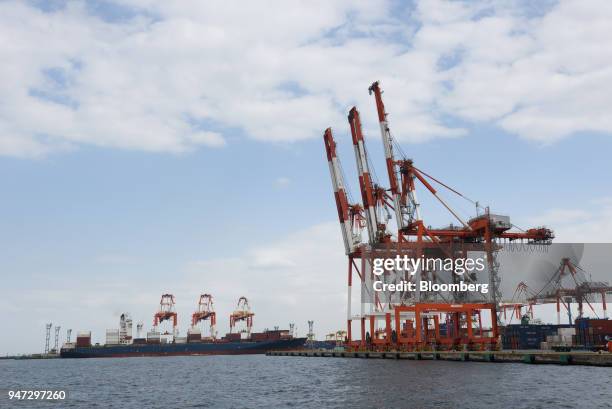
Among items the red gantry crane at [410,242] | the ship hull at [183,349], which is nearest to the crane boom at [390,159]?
the red gantry crane at [410,242]

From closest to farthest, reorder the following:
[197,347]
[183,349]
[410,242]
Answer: [410,242]
[197,347]
[183,349]

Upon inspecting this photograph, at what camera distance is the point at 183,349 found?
143m

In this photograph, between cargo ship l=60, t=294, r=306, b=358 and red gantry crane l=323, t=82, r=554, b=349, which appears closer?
red gantry crane l=323, t=82, r=554, b=349

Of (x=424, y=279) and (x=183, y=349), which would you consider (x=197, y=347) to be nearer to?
(x=183, y=349)

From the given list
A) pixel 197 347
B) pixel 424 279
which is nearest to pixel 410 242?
pixel 424 279

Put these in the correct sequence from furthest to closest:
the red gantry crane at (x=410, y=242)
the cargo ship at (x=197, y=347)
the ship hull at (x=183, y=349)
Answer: the cargo ship at (x=197, y=347) → the ship hull at (x=183, y=349) → the red gantry crane at (x=410, y=242)

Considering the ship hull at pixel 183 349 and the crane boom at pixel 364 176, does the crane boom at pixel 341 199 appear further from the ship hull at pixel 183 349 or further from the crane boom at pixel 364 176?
the ship hull at pixel 183 349

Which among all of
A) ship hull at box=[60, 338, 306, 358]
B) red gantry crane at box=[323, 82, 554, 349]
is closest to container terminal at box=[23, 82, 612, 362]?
red gantry crane at box=[323, 82, 554, 349]

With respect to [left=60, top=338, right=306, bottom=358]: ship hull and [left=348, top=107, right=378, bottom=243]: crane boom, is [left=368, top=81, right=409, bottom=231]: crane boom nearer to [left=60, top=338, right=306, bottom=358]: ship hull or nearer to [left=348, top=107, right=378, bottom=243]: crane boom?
[left=348, top=107, right=378, bottom=243]: crane boom

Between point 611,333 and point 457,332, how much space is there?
116ft

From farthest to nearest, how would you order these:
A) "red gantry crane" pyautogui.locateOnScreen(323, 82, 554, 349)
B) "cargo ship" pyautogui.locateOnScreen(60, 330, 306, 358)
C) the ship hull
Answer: "cargo ship" pyautogui.locateOnScreen(60, 330, 306, 358)
the ship hull
"red gantry crane" pyautogui.locateOnScreen(323, 82, 554, 349)

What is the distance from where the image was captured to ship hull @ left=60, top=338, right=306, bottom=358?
444 feet

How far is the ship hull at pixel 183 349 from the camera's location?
444 ft

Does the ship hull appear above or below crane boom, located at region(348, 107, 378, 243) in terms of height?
below
